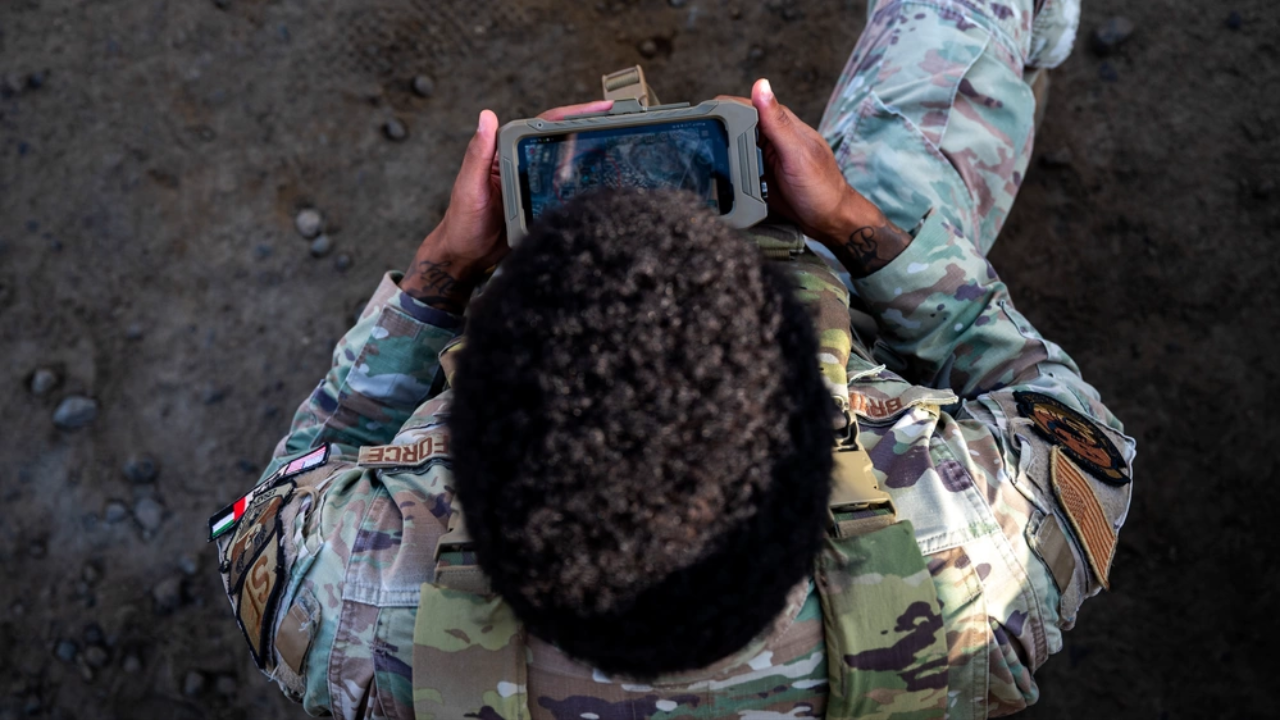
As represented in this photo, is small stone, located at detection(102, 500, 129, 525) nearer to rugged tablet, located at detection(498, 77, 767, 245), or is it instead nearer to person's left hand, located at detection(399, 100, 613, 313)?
person's left hand, located at detection(399, 100, 613, 313)

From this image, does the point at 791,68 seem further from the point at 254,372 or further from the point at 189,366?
the point at 189,366

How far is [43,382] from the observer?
219cm

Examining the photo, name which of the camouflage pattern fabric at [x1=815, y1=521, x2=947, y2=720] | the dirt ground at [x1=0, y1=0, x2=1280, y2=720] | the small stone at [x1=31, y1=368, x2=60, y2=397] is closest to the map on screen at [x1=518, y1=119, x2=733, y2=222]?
the camouflage pattern fabric at [x1=815, y1=521, x2=947, y2=720]

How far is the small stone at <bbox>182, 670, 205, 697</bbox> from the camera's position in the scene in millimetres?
2090

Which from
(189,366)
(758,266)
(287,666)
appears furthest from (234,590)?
(189,366)

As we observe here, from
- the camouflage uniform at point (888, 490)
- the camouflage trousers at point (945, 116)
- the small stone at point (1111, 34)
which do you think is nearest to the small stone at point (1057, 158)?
the small stone at point (1111, 34)

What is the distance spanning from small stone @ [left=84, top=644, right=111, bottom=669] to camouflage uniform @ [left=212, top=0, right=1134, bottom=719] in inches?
42.2

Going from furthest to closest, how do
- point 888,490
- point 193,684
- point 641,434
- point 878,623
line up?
point 193,684, point 888,490, point 878,623, point 641,434

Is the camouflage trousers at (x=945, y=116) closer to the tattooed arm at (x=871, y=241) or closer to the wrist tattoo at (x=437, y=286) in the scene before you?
the tattooed arm at (x=871, y=241)

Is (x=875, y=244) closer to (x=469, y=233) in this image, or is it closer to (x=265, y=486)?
(x=469, y=233)

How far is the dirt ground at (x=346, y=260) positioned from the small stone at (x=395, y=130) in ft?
0.09

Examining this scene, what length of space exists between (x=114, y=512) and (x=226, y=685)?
0.53 m

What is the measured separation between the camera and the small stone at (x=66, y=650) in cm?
211

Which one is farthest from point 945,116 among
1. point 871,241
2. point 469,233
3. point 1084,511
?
point 469,233
